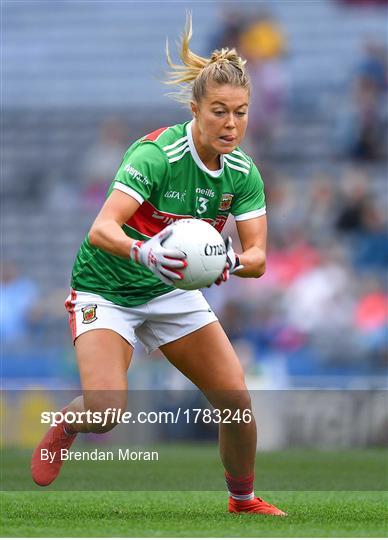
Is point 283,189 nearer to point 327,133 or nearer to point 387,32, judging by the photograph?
point 327,133

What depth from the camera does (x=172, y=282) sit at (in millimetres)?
4902

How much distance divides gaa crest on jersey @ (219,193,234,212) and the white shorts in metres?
0.46

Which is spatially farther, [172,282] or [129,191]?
[129,191]

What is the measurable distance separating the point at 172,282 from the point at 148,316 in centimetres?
67

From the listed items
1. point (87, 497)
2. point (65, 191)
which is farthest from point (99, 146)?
point (87, 497)

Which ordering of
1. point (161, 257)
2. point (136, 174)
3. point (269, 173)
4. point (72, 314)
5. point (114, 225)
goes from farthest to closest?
point (269, 173), point (72, 314), point (136, 174), point (114, 225), point (161, 257)

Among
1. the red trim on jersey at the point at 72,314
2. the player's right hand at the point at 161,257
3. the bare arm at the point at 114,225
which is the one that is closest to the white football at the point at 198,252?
the player's right hand at the point at 161,257

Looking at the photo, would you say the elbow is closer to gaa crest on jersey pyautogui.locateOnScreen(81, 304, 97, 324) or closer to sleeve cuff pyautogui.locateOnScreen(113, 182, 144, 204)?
sleeve cuff pyautogui.locateOnScreen(113, 182, 144, 204)

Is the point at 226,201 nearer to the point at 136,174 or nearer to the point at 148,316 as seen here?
the point at 136,174

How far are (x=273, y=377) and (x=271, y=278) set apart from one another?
1.53m

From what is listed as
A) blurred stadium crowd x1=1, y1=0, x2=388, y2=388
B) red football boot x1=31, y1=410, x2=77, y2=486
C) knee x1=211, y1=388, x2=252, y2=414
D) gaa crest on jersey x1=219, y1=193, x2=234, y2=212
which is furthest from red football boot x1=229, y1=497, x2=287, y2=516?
blurred stadium crowd x1=1, y1=0, x2=388, y2=388

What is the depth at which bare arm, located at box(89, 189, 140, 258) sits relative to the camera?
4.96 metres

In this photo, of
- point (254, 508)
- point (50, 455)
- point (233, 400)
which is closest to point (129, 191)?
point (233, 400)

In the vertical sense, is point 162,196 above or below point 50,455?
above
